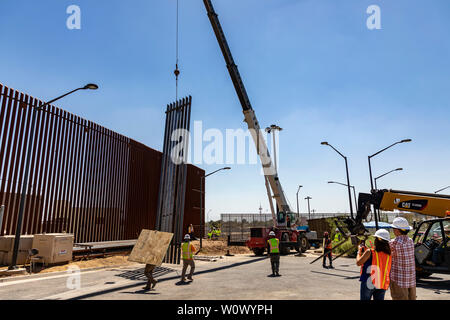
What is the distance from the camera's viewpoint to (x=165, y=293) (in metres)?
8.70

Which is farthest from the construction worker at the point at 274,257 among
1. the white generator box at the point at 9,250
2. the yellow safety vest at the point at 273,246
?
the white generator box at the point at 9,250

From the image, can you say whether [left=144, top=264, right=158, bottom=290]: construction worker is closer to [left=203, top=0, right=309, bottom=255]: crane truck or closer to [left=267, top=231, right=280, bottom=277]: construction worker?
[left=267, top=231, right=280, bottom=277]: construction worker

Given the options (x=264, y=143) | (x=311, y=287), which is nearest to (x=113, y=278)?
(x=311, y=287)

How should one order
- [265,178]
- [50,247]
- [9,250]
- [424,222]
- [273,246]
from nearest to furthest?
[424,222] → [273,246] → [9,250] → [50,247] → [265,178]

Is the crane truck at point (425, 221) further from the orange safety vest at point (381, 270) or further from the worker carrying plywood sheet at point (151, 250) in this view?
the worker carrying plywood sheet at point (151, 250)

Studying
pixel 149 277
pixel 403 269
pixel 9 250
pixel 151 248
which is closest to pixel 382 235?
pixel 403 269

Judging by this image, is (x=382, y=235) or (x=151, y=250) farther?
(x=151, y=250)

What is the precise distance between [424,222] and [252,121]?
14003 mm

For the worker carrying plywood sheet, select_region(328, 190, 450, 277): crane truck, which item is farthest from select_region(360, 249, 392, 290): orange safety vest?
the worker carrying plywood sheet

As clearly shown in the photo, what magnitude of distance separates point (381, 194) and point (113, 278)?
11.8 m

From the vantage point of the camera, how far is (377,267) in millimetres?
4625

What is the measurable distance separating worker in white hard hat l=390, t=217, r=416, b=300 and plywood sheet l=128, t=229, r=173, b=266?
22.8ft

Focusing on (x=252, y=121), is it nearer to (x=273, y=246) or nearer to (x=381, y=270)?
(x=273, y=246)

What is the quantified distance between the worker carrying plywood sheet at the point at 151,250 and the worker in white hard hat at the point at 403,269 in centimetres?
689
